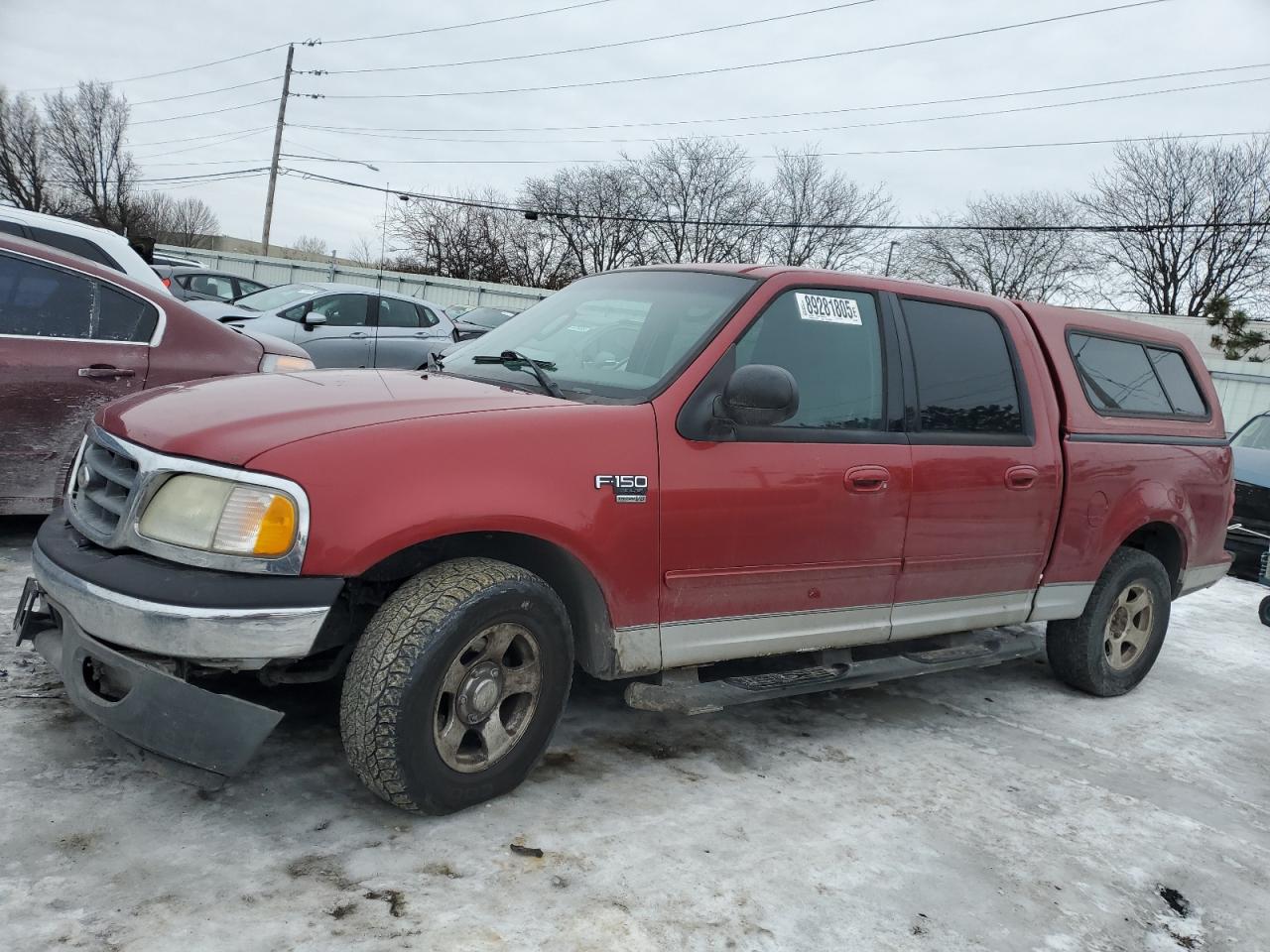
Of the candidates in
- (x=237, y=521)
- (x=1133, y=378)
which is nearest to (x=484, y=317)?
(x=1133, y=378)

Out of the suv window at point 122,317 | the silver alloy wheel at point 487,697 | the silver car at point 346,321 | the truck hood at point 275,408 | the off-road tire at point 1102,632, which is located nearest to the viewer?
the truck hood at point 275,408

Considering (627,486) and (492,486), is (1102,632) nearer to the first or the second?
(627,486)

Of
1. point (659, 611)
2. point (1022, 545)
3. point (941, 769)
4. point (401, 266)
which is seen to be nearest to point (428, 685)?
point (659, 611)

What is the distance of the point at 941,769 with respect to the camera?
3.89m

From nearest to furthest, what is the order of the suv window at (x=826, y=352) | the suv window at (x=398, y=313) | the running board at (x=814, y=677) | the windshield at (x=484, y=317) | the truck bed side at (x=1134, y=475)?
1. the running board at (x=814, y=677)
2. the suv window at (x=826, y=352)
3. the truck bed side at (x=1134, y=475)
4. the suv window at (x=398, y=313)
5. the windshield at (x=484, y=317)

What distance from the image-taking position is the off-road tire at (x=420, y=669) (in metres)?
2.74

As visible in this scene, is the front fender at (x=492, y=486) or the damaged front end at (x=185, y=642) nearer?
the damaged front end at (x=185, y=642)

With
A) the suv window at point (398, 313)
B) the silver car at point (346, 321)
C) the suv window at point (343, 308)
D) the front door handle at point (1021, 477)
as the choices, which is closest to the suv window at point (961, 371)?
the front door handle at point (1021, 477)

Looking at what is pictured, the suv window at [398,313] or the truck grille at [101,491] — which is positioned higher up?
the suv window at [398,313]

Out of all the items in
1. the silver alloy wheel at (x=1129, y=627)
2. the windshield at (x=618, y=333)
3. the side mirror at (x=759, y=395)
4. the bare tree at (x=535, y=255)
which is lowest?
the silver alloy wheel at (x=1129, y=627)

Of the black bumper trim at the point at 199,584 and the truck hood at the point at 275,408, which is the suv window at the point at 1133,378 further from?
the black bumper trim at the point at 199,584

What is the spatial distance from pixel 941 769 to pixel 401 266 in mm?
54845

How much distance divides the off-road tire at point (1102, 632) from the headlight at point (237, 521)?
153 inches

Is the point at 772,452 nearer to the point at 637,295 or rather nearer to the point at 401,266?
the point at 637,295
